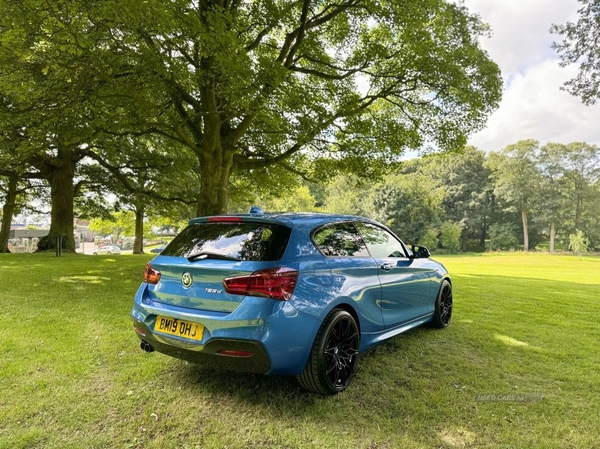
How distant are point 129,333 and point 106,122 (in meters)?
6.65

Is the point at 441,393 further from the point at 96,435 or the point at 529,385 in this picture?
the point at 96,435

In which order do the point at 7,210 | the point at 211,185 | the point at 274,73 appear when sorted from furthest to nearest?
the point at 7,210
the point at 211,185
the point at 274,73

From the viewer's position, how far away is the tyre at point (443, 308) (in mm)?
5234

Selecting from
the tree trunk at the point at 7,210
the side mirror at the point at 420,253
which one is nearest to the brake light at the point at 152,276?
the side mirror at the point at 420,253

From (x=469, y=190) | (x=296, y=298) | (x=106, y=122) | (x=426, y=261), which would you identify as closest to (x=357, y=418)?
(x=296, y=298)

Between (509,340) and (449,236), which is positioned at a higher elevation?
(449,236)

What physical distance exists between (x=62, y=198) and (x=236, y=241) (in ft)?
53.4

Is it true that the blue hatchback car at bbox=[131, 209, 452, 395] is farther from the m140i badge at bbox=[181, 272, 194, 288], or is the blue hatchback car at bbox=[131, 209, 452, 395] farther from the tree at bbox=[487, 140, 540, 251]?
the tree at bbox=[487, 140, 540, 251]

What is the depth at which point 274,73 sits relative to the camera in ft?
23.5

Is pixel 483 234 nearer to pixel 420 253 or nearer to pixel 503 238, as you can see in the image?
pixel 503 238

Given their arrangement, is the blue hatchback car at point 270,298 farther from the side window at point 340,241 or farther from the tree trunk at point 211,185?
the tree trunk at point 211,185

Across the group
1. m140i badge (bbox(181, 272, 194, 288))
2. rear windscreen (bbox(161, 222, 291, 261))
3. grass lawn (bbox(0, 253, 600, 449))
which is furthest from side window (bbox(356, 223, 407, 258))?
m140i badge (bbox(181, 272, 194, 288))

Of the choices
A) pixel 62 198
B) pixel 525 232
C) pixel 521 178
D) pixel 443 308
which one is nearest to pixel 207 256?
pixel 443 308

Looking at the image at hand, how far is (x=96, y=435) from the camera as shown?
8.32 feet
